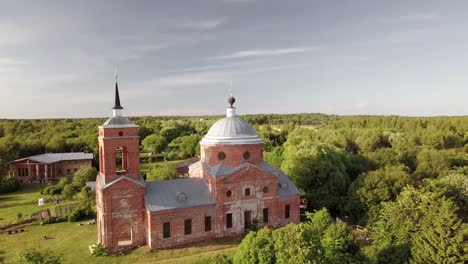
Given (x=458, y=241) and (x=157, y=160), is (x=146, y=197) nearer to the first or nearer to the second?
(x=458, y=241)

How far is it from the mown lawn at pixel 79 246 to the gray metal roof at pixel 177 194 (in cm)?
329

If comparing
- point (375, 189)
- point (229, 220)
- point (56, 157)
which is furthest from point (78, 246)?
point (56, 157)

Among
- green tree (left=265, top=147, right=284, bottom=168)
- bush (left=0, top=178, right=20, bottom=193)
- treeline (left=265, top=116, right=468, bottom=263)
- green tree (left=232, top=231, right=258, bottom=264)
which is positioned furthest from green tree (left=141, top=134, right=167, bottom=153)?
green tree (left=232, top=231, right=258, bottom=264)

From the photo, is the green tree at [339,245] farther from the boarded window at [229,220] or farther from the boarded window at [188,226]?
the boarded window at [188,226]

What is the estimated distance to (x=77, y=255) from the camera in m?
29.0

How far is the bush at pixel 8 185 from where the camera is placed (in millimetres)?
57219

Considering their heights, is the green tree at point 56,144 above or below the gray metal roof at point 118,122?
below

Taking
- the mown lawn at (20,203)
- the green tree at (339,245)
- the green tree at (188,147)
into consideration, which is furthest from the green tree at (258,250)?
the green tree at (188,147)

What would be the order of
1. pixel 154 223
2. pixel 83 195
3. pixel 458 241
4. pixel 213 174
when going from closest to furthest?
pixel 458 241 < pixel 154 223 < pixel 213 174 < pixel 83 195

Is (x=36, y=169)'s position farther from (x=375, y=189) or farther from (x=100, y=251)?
(x=375, y=189)

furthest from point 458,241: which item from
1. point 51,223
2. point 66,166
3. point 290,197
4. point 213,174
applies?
point 66,166

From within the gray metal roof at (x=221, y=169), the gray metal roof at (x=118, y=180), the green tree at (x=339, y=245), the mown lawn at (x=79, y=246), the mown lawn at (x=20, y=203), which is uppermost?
the gray metal roof at (x=221, y=169)

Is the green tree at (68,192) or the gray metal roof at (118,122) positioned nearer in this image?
the gray metal roof at (118,122)

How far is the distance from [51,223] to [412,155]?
154ft
